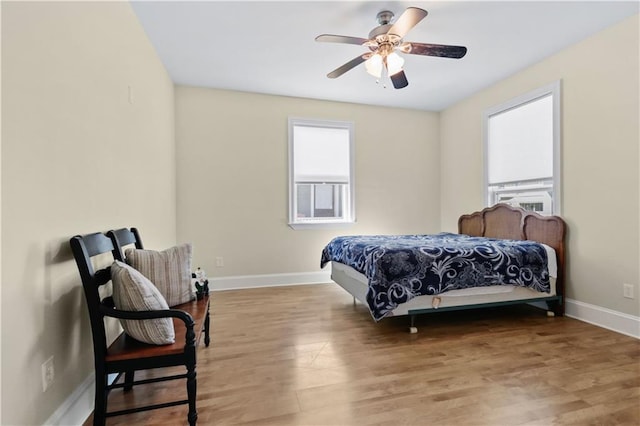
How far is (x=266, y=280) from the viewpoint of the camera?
436 cm

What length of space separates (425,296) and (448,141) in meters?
3.27

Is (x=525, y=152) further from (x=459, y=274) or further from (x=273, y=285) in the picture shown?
(x=273, y=285)

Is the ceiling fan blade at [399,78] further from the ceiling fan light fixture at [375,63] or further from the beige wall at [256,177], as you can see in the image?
the beige wall at [256,177]

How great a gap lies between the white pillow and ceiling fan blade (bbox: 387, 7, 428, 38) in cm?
228

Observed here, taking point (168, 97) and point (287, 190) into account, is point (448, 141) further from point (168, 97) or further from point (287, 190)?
point (168, 97)

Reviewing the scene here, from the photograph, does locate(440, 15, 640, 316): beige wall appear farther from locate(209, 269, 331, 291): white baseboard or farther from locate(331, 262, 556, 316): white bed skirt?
locate(209, 269, 331, 291): white baseboard

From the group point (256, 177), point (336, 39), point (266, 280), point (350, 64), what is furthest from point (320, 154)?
point (336, 39)

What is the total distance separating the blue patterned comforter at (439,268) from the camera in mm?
2572

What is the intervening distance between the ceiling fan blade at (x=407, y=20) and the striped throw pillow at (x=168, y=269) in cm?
221

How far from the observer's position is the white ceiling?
2.52 meters

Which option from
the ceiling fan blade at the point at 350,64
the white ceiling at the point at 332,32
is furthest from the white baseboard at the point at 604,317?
the ceiling fan blade at the point at 350,64

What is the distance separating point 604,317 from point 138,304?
3.79 metres

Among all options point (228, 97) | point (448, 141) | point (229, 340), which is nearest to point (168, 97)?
point (228, 97)

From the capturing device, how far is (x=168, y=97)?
3.73 meters
